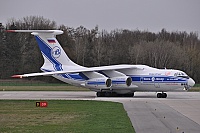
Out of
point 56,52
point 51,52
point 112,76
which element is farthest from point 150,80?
point 51,52

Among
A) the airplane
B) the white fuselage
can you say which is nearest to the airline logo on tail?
the airplane

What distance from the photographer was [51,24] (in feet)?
325

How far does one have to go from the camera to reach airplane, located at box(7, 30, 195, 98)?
40.8 meters

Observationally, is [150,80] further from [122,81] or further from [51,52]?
[51,52]

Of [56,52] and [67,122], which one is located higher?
[56,52]

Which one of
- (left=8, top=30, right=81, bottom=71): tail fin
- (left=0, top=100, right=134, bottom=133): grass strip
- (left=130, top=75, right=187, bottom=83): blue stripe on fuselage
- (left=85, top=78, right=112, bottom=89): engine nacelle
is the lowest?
(left=0, top=100, right=134, bottom=133): grass strip

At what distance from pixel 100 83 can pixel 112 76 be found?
5.29 feet

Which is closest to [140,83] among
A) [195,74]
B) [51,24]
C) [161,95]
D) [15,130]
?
[161,95]

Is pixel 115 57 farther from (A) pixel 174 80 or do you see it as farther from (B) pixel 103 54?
(A) pixel 174 80

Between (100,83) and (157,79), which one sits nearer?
(157,79)

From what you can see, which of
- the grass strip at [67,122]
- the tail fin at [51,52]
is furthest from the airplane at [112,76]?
the grass strip at [67,122]

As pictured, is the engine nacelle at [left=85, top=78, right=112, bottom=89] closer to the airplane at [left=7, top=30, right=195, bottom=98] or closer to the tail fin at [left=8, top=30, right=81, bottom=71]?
the airplane at [left=7, top=30, right=195, bottom=98]

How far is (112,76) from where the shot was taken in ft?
141

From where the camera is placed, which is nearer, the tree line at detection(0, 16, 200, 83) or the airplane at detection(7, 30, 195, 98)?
the airplane at detection(7, 30, 195, 98)
